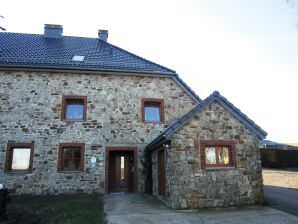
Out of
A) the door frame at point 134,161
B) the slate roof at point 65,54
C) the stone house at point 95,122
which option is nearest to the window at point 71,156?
the stone house at point 95,122

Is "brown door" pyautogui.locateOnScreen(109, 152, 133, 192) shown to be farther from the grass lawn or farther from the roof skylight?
the roof skylight

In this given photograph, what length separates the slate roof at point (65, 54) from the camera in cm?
1345

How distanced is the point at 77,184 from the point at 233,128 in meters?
7.70

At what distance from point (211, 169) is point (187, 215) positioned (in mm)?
2177

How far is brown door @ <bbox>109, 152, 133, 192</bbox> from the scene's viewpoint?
13719 mm

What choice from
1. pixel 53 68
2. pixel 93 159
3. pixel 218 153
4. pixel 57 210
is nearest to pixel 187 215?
pixel 218 153

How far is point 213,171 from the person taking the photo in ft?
31.3

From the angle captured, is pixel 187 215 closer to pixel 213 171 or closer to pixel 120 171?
pixel 213 171

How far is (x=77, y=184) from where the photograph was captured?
1238 centimetres

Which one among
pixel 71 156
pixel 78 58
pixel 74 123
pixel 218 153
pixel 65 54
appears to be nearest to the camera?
pixel 218 153

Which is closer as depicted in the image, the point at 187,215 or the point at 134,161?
the point at 187,215

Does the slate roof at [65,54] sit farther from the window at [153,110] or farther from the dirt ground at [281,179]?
the dirt ground at [281,179]

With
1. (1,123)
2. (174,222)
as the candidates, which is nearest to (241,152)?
(174,222)

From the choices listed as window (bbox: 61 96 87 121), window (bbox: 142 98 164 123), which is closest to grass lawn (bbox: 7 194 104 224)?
window (bbox: 61 96 87 121)
